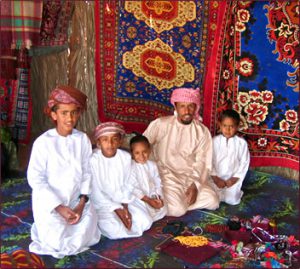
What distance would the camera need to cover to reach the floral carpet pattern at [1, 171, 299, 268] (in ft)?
9.32

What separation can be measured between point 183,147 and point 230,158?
39 cm

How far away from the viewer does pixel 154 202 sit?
3.34m

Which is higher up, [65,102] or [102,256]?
[65,102]

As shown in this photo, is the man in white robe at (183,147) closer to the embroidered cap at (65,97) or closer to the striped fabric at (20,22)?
the embroidered cap at (65,97)

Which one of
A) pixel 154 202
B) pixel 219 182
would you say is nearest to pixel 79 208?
pixel 154 202

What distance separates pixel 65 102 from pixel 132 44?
179cm

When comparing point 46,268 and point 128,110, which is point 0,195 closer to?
point 46,268

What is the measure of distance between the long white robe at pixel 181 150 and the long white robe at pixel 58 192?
0.90 metres

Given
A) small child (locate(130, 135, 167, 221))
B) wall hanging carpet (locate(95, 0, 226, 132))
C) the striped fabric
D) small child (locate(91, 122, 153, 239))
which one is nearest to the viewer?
small child (locate(91, 122, 153, 239))

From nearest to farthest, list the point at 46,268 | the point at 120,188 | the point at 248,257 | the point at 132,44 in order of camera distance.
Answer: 1. the point at 46,268
2. the point at 248,257
3. the point at 120,188
4. the point at 132,44

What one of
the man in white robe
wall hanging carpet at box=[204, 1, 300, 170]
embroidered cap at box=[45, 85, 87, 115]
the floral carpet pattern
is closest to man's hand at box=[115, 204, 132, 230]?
the floral carpet pattern

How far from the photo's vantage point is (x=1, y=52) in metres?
4.08

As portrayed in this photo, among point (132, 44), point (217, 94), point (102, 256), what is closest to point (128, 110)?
point (132, 44)

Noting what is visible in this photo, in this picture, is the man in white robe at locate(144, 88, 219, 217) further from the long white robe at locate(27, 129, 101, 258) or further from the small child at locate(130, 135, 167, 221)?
the long white robe at locate(27, 129, 101, 258)
